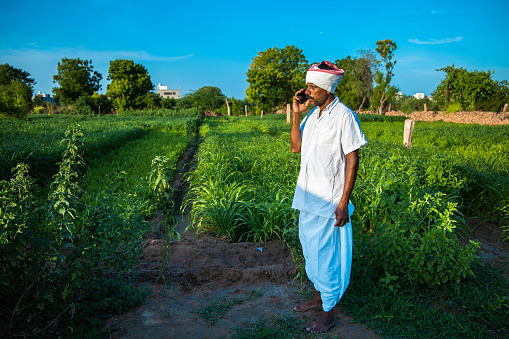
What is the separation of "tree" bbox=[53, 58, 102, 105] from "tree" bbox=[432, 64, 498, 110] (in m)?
50.4

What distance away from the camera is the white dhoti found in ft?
7.07

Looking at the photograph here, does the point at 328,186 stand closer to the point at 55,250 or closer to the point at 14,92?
the point at 55,250

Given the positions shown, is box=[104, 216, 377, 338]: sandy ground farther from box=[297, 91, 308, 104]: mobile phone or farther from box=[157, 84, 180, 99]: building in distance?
box=[157, 84, 180, 99]: building in distance

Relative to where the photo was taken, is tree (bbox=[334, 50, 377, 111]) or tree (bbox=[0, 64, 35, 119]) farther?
tree (bbox=[334, 50, 377, 111])

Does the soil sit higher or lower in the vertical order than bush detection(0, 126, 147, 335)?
lower

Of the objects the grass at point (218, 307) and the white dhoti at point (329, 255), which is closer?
the white dhoti at point (329, 255)

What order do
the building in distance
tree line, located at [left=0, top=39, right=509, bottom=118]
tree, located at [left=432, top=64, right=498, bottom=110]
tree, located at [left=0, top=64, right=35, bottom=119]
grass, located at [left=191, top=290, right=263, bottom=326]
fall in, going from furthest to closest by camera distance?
the building in distance → tree line, located at [left=0, top=39, right=509, bottom=118] → tree, located at [left=432, top=64, right=498, bottom=110] → tree, located at [left=0, top=64, right=35, bottom=119] → grass, located at [left=191, top=290, right=263, bottom=326]

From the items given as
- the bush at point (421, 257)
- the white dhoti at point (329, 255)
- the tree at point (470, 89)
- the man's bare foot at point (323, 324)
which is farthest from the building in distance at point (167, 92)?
the man's bare foot at point (323, 324)

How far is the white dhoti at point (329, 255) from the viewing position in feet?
7.07

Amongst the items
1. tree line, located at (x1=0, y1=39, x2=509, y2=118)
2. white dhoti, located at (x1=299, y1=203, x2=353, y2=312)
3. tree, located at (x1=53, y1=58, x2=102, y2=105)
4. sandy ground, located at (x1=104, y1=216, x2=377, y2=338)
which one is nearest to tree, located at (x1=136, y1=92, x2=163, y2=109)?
tree line, located at (x1=0, y1=39, x2=509, y2=118)

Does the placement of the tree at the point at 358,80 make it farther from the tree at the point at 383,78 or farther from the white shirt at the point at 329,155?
the white shirt at the point at 329,155

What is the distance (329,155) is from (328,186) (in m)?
0.22

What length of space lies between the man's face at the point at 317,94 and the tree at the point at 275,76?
42560 millimetres

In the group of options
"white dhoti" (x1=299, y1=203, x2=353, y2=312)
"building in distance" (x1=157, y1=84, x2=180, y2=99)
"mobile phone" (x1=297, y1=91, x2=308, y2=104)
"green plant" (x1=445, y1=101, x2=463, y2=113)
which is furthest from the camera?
"building in distance" (x1=157, y1=84, x2=180, y2=99)
